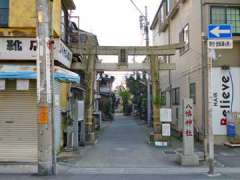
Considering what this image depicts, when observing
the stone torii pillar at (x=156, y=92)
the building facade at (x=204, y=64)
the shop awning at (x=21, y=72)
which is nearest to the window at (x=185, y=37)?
the building facade at (x=204, y=64)

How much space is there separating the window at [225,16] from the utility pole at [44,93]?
11.1m

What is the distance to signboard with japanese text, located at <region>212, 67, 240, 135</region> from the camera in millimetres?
22266

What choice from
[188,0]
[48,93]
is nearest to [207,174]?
[48,93]

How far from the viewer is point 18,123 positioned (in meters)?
16.7

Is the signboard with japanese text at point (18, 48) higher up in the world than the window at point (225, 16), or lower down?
lower down

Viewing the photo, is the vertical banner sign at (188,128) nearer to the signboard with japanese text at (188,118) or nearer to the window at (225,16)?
the signboard with japanese text at (188,118)

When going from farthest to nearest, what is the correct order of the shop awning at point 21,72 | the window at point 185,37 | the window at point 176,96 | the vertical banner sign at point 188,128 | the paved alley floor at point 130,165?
the window at point 176,96 → the window at point 185,37 → the vertical banner sign at point 188,128 → the shop awning at point 21,72 → the paved alley floor at point 130,165

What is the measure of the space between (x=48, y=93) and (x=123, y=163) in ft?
14.8

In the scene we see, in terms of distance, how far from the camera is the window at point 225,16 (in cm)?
2242

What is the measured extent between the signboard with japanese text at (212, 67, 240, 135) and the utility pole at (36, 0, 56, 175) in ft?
35.7

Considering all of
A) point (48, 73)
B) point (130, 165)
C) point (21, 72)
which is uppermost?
point (21, 72)

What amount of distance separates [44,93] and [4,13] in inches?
189

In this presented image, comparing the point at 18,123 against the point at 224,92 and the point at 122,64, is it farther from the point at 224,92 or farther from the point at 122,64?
the point at 224,92

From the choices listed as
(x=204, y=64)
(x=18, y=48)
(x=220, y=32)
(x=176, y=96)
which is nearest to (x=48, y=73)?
(x=18, y=48)
